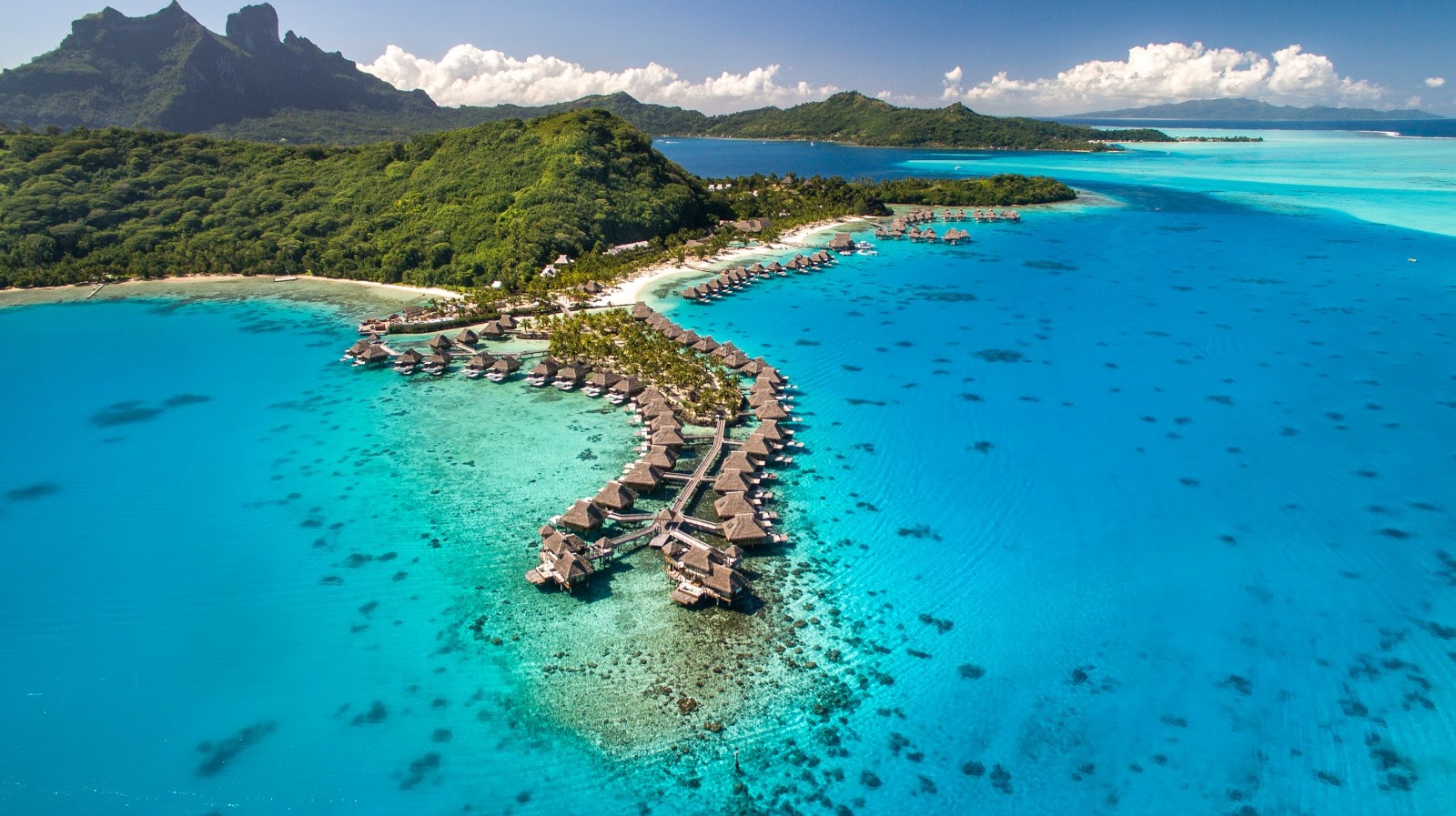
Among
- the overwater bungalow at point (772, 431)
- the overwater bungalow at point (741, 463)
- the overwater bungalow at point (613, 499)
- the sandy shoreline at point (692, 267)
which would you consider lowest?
the overwater bungalow at point (613, 499)

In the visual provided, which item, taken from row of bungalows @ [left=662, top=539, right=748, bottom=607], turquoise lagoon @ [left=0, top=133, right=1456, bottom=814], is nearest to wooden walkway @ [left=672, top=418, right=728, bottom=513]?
row of bungalows @ [left=662, top=539, right=748, bottom=607]

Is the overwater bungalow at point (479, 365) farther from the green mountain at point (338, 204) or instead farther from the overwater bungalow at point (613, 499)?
the overwater bungalow at point (613, 499)

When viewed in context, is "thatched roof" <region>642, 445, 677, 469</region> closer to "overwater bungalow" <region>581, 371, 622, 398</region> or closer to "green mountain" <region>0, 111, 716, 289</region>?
"overwater bungalow" <region>581, 371, 622, 398</region>

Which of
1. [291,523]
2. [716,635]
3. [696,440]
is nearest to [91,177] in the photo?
[291,523]

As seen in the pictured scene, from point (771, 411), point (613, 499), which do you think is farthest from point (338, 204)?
point (613, 499)

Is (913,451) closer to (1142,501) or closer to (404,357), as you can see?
(1142,501)

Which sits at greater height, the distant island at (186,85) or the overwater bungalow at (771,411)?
the distant island at (186,85)

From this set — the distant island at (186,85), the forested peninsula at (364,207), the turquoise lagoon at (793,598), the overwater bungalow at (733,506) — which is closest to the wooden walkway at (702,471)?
the overwater bungalow at (733,506)

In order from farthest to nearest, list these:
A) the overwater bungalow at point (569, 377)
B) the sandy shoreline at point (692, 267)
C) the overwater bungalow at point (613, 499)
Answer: the sandy shoreline at point (692, 267) < the overwater bungalow at point (569, 377) < the overwater bungalow at point (613, 499)
